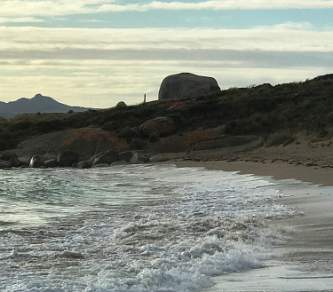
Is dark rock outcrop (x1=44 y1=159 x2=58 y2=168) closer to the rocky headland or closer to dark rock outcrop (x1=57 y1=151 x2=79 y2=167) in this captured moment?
the rocky headland

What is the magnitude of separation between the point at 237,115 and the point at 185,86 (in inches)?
677

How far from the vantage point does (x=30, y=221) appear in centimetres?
1044

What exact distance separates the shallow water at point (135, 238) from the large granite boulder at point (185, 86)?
39568 millimetres

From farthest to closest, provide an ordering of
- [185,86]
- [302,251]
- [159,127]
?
1. [185,86]
2. [159,127]
3. [302,251]

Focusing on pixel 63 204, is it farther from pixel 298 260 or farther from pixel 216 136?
pixel 216 136

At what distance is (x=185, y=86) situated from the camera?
5612 centimetres

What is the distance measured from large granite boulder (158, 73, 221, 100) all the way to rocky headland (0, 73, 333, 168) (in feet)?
20.1

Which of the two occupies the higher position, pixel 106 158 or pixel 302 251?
pixel 302 251

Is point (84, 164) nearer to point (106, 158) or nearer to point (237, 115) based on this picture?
point (106, 158)

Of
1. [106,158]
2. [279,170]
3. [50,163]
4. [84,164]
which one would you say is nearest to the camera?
[279,170]

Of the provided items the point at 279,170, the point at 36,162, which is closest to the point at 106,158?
the point at 36,162

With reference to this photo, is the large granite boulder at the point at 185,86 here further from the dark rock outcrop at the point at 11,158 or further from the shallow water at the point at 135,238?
the shallow water at the point at 135,238

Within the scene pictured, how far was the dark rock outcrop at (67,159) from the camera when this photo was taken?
115 ft

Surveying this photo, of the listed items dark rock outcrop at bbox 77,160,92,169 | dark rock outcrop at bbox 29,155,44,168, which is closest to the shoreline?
dark rock outcrop at bbox 77,160,92,169
